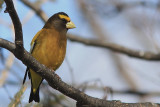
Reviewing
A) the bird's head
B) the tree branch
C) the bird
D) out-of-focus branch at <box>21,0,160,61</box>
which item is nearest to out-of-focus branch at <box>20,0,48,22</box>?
out-of-focus branch at <box>21,0,160,61</box>

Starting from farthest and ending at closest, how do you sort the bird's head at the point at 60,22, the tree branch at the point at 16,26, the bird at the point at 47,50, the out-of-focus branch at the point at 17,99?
the bird's head at the point at 60,22 < the bird at the point at 47,50 < the out-of-focus branch at the point at 17,99 < the tree branch at the point at 16,26

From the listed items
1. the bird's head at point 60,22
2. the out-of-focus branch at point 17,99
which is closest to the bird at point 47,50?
the bird's head at point 60,22

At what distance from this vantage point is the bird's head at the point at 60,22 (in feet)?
16.9

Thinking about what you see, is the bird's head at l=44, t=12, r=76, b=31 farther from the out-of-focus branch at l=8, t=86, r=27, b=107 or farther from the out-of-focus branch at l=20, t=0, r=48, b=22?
the out-of-focus branch at l=8, t=86, r=27, b=107

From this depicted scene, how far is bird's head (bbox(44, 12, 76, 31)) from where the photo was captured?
5.16 m

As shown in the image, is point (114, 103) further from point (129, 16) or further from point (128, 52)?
point (129, 16)

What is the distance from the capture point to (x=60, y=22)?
208 inches

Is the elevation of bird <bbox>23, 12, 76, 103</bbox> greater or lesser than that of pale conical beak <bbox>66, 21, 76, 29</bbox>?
lesser

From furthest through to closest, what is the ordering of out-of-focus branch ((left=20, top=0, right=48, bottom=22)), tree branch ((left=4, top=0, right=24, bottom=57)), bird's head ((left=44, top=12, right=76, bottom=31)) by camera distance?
out-of-focus branch ((left=20, top=0, right=48, bottom=22)) → bird's head ((left=44, top=12, right=76, bottom=31)) → tree branch ((left=4, top=0, right=24, bottom=57))

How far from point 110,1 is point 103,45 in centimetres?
245

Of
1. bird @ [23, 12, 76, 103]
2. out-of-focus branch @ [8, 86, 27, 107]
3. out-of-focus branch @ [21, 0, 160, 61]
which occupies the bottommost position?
out-of-focus branch @ [8, 86, 27, 107]

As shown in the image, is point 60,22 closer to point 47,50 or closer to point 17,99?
point 47,50

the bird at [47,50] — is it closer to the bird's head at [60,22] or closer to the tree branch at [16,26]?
the bird's head at [60,22]

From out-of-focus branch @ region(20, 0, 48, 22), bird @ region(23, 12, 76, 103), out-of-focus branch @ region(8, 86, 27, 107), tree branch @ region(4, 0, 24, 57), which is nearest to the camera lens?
tree branch @ region(4, 0, 24, 57)
